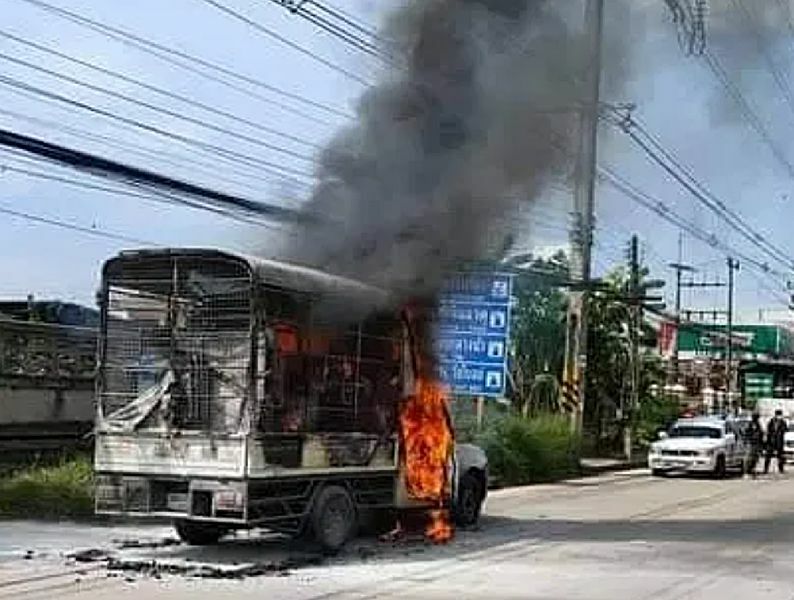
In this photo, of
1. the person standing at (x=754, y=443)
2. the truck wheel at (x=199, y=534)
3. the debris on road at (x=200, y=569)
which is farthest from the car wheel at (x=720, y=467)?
the debris on road at (x=200, y=569)

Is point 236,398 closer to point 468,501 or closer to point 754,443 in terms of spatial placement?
point 468,501

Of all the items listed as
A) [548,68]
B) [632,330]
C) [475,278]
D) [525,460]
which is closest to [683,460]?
[525,460]

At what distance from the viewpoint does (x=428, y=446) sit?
16.0m

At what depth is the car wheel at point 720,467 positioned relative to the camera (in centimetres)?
3259

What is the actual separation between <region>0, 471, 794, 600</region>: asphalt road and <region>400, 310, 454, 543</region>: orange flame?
1.53ft

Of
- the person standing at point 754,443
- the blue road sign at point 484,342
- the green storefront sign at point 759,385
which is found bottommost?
the person standing at point 754,443

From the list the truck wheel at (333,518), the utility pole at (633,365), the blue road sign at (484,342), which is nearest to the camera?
the truck wheel at (333,518)

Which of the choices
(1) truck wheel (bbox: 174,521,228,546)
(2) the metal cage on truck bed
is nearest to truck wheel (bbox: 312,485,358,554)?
(2) the metal cage on truck bed

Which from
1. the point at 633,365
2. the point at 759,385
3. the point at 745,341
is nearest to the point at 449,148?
the point at 633,365

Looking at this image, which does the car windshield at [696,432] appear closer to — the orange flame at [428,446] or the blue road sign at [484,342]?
the blue road sign at [484,342]

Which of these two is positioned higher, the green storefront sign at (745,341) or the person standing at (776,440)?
the green storefront sign at (745,341)

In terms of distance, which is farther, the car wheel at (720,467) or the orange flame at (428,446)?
the car wheel at (720,467)

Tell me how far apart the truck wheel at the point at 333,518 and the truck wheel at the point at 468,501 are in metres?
2.75

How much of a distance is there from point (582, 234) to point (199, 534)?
15.6m
